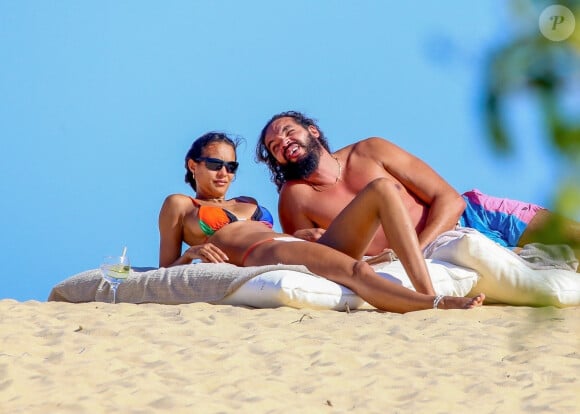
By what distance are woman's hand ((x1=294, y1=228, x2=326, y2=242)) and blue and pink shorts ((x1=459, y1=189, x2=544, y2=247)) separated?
1.45m

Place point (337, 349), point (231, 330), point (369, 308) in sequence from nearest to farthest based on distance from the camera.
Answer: point (337, 349) → point (231, 330) → point (369, 308)

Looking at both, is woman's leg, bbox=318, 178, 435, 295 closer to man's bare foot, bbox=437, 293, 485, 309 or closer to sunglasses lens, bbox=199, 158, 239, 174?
Result: man's bare foot, bbox=437, 293, 485, 309

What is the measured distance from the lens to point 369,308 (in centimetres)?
559

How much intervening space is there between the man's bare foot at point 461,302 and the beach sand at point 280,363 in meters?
0.04

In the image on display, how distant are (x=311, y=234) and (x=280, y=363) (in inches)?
86.3

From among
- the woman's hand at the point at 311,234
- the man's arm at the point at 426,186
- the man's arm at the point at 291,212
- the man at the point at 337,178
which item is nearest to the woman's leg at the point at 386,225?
the woman's hand at the point at 311,234

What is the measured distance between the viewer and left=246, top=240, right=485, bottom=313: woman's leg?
204 inches

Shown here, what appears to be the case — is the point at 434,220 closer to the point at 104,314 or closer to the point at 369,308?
the point at 369,308

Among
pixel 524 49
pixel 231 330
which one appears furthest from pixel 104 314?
pixel 524 49

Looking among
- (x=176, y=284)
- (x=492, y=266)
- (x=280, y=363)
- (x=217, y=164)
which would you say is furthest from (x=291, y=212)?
(x=280, y=363)

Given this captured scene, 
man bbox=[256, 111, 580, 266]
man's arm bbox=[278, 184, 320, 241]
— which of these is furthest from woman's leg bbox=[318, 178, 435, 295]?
man's arm bbox=[278, 184, 320, 241]

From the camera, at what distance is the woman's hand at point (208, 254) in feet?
20.1

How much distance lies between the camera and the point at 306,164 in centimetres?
676

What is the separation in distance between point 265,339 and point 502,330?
1.23 metres
